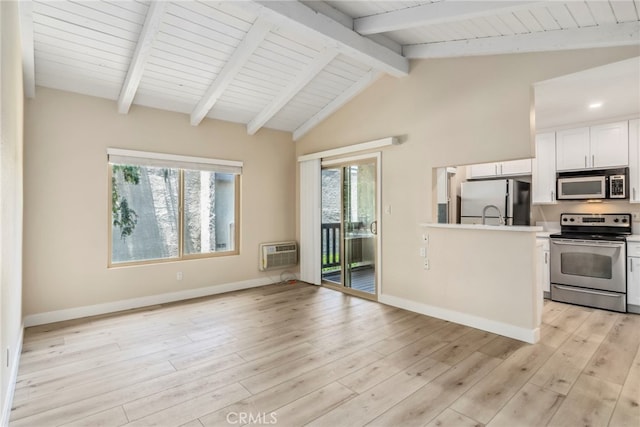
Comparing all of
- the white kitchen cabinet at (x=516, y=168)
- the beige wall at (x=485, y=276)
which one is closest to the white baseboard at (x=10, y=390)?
the beige wall at (x=485, y=276)

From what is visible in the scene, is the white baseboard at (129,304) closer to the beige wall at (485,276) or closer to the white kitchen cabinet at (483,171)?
the beige wall at (485,276)

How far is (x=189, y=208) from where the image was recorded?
4.85 m

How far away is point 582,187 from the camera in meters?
4.52

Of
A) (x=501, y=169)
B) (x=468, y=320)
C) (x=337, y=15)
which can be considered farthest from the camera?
(x=501, y=169)

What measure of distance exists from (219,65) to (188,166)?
156 centimetres

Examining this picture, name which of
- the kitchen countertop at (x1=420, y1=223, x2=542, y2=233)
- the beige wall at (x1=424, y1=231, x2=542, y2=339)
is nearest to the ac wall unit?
the beige wall at (x1=424, y1=231, x2=542, y2=339)

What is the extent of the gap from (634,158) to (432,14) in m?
3.48

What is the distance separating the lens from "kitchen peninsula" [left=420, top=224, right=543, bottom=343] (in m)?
3.16

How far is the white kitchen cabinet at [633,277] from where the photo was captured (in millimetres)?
3904

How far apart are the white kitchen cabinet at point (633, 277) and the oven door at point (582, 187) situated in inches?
30.3

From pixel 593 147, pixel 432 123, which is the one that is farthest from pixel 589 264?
pixel 432 123

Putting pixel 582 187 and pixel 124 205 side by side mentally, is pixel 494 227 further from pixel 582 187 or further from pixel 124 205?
pixel 124 205

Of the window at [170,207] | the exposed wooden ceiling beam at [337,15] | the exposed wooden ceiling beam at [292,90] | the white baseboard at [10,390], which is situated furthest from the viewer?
the window at [170,207]

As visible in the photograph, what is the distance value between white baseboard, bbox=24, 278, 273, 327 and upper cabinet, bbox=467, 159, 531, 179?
3996 millimetres
